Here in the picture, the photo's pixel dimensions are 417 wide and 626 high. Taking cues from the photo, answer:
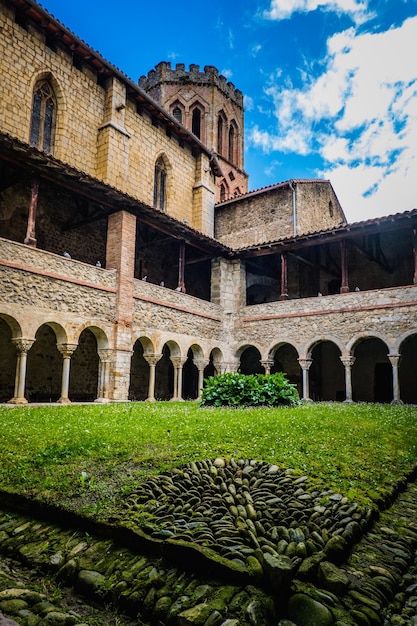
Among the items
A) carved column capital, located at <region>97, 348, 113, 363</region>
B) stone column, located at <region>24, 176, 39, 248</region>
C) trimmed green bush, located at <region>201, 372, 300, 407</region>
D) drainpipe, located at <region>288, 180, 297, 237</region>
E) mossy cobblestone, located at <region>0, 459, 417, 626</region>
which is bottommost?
mossy cobblestone, located at <region>0, 459, 417, 626</region>

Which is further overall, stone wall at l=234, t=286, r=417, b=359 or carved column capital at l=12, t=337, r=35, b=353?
stone wall at l=234, t=286, r=417, b=359

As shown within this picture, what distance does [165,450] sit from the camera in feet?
18.0

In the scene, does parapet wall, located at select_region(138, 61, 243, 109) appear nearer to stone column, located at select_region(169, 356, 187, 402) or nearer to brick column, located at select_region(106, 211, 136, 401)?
brick column, located at select_region(106, 211, 136, 401)

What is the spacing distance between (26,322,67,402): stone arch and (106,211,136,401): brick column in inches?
98.1

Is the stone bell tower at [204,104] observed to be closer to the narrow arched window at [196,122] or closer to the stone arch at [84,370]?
the narrow arched window at [196,122]

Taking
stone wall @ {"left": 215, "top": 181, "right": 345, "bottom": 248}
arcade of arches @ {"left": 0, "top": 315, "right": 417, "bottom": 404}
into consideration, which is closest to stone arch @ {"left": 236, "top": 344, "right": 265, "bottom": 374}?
arcade of arches @ {"left": 0, "top": 315, "right": 417, "bottom": 404}

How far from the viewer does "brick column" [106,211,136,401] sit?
13.7 m

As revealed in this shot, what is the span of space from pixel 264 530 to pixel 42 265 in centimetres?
1011

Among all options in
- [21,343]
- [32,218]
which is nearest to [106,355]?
[21,343]

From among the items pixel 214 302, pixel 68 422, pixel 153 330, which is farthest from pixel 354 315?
pixel 68 422

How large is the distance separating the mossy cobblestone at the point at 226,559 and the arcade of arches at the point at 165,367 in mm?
8478

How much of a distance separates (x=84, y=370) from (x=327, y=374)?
11.5 m

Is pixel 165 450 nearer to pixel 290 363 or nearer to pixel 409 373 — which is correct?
pixel 409 373

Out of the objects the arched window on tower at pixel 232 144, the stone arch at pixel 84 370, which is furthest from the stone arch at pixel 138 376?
the arched window on tower at pixel 232 144
